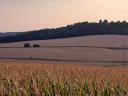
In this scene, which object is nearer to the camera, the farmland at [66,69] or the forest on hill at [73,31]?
the farmland at [66,69]

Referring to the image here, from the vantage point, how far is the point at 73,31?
81500 millimetres

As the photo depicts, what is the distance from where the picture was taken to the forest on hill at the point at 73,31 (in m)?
77.4

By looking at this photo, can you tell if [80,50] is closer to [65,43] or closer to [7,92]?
[65,43]

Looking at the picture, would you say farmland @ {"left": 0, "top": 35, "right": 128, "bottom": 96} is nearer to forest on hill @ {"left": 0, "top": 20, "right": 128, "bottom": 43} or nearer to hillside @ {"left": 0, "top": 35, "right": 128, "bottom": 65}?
hillside @ {"left": 0, "top": 35, "right": 128, "bottom": 65}

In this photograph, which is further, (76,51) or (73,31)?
(73,31)

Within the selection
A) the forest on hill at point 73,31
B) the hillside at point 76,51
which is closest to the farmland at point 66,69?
the hillside at point 76,51

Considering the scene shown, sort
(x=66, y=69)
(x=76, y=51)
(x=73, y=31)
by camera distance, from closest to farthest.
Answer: (x=66, y=69), (x=76, y=51), (x=73, y=31)

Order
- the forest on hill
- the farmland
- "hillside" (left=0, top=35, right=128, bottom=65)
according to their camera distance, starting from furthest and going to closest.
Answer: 1. the forest on hill
2. "hillside" (left=0, top=35, right=128, bottom=65)
3. the farmland

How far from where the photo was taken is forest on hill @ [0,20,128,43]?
77375mm

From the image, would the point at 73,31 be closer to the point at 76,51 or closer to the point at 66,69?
the point at 76,51

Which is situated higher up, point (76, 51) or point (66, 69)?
point (66, 69)

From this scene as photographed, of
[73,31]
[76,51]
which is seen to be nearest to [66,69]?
[76,51]

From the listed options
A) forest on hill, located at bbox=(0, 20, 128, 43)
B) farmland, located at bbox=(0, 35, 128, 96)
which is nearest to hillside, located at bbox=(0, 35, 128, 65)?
farmland, located at bbox=(0, 35, 128, 96)

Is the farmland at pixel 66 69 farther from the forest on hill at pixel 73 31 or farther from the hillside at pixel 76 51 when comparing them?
the forest on hill at pixel 73 31
